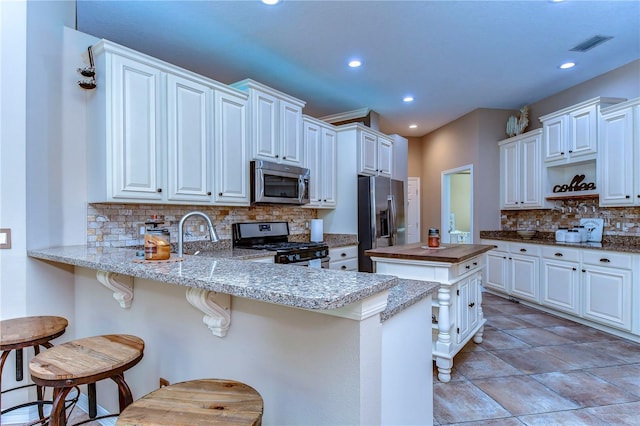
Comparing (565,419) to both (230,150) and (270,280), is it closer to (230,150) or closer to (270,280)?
(270,280)

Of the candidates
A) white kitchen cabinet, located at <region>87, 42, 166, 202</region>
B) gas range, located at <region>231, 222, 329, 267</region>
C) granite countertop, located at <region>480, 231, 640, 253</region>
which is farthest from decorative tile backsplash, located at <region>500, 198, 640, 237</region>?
white kitchen cabinet, located at <region>87, 42, 166, 202</region>

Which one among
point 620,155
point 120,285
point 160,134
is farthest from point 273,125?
point 620,155

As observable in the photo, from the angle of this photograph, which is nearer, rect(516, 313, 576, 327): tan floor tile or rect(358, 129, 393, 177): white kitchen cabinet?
rect(516, 313, 576, 327): tan floor tile

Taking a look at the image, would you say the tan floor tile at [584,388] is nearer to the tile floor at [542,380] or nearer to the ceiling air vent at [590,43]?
the tile floor at [542,380]

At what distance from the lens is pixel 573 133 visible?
4.04m

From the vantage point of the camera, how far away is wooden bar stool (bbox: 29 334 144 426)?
1210 mm

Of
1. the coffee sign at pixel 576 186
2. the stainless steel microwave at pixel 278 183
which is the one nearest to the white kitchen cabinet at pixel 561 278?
the coffee sign at pixel 576 186

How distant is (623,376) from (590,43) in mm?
3008

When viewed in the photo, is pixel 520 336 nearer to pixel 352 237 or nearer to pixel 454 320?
pixel 454 320

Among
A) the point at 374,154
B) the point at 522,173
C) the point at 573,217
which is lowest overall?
the point at 573,217

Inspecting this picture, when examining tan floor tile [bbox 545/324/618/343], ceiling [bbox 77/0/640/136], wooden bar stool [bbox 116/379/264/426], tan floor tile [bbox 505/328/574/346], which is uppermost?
ceiling [bbox 77/0/640/136]

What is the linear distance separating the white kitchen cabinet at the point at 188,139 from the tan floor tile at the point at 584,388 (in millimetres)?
3000

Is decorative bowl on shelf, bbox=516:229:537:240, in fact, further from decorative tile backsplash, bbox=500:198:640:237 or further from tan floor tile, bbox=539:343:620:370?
tan floor tile, bbox=539:343:620:370

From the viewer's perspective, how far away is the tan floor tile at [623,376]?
2348mm
